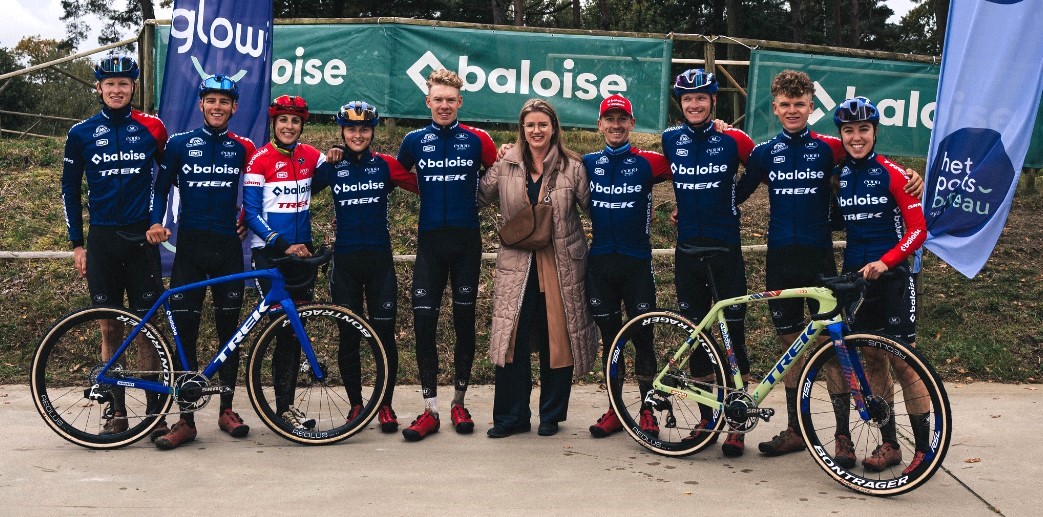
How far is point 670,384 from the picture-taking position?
18.0 ft

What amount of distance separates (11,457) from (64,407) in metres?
1.03

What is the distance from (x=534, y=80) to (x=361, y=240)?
371 centimetres

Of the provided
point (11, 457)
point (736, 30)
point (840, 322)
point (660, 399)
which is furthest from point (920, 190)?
point (736, 30)

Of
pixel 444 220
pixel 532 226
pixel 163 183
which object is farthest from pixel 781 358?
pixel 163 183

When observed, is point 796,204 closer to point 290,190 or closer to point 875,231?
point 875,231

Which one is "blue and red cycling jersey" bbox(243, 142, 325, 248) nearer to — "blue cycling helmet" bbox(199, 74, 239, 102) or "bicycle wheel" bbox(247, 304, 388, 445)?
"blue cycling helmet" bbox(199, 74, 239, 102)

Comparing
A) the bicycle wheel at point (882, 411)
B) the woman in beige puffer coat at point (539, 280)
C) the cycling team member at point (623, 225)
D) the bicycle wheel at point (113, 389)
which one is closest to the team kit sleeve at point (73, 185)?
the bicycle wheel at point (113, 389)

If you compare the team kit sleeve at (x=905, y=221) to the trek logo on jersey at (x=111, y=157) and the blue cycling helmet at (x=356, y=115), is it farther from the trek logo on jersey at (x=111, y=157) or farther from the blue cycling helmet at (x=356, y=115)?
the trek logo on jersey at (x=111, y=157)

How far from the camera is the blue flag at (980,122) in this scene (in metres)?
6.36

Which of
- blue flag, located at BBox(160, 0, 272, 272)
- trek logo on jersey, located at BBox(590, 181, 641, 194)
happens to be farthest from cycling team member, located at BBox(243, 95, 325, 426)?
trek logo on jersey, located at BBox(590, 181, 641, 194)

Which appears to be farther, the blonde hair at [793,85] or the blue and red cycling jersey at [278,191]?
the blue and red cycling jersey at [278,191]

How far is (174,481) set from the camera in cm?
481

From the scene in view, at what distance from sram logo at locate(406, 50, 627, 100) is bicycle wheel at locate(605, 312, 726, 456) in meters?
3.67

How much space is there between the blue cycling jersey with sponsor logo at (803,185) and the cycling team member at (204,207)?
9.68ft
